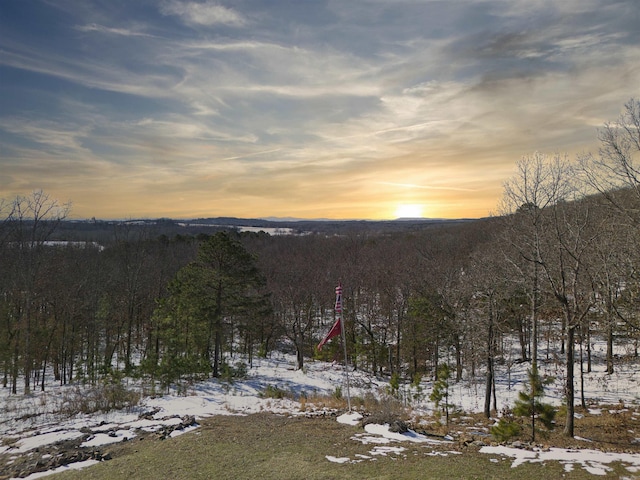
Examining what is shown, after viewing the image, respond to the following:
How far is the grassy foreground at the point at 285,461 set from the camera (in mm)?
7879

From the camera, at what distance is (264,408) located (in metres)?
15.9

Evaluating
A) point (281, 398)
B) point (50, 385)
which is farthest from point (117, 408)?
point (50, 385)

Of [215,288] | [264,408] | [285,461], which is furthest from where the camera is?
[215,288]

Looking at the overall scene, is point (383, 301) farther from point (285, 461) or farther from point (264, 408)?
point (285, 461)

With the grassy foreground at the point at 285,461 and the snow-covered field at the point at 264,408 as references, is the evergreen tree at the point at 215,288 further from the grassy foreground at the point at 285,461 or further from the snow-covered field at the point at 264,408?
the grassy foreground at the point at 285,461

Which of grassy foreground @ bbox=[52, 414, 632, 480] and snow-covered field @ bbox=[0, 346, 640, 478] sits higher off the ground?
grassy foreground @ bbox=[52, 414, 632, 480]

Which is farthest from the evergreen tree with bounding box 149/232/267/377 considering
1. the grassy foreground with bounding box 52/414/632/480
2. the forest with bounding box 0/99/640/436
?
the grassy foreground with bounding box 52/414/632/480

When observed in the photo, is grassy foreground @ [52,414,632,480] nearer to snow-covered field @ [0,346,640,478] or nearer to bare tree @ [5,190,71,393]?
snow-covered field @ [0,346,640,478]

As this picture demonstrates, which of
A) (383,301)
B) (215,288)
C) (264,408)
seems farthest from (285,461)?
(383,301)

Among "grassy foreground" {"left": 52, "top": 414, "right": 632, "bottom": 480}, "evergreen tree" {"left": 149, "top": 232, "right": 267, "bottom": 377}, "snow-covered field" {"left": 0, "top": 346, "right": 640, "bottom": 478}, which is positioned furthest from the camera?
"evergreen tree" {"left": 149, "top": 232, "right": 267, "bottom": 377}

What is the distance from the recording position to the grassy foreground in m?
7.88

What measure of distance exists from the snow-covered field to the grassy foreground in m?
0.48

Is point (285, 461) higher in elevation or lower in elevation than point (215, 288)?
lower

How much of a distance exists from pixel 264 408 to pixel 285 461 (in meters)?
7.33
